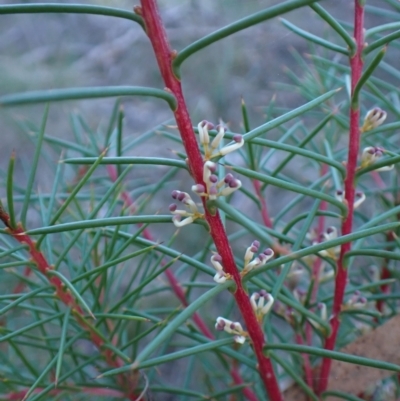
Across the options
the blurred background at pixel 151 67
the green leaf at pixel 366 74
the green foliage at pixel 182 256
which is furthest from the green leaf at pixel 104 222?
the blurred background at pixel 151 67

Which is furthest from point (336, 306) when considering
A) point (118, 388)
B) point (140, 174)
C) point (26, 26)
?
point (26, 26)

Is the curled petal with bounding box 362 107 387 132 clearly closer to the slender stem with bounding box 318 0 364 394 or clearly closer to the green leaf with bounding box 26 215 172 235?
the slender stem with bounding box 318 0 364 394

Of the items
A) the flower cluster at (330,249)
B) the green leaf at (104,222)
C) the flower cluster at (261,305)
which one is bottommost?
the flower cluster at (261,305)

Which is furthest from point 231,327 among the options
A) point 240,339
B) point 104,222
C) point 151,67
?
point 151,67

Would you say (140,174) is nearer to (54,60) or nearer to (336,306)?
(54,60)

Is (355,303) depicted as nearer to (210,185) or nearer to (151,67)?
(210,185)

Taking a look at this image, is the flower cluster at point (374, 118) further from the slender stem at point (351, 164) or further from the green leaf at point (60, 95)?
the green leaf at point (60, 95)
